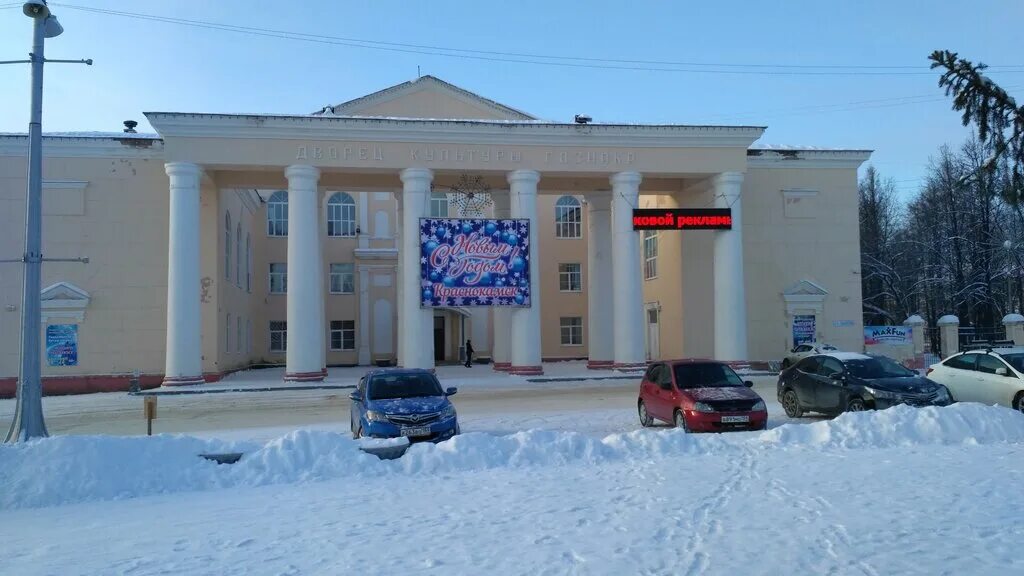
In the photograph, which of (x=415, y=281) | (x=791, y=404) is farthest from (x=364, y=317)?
(x=791, y=404)

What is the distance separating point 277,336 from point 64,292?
16.4 m

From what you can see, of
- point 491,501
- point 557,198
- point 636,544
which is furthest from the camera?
point 557,198

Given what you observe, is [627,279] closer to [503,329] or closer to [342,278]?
[503,329]

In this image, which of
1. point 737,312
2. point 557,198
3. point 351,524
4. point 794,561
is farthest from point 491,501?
point 557,198

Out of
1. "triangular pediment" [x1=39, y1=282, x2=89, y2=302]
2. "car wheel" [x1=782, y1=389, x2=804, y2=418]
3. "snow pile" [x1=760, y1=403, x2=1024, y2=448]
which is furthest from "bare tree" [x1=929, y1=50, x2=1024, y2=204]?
"triangular pediment" [x1=39, y1=282, x2=89, y2=302]

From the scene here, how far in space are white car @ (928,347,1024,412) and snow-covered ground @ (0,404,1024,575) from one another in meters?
4.11

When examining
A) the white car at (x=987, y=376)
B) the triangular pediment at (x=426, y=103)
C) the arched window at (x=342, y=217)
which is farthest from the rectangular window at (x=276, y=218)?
the white car at (x=987, y=376)

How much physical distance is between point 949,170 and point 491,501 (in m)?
51.5

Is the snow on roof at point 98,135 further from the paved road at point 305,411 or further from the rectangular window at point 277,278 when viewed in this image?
the rectangular window at point 277,278

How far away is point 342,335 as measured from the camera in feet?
153

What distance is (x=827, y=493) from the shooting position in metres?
8.78

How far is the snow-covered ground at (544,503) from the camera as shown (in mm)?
6492

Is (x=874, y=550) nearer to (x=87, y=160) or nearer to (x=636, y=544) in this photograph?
(x=636, y=544)

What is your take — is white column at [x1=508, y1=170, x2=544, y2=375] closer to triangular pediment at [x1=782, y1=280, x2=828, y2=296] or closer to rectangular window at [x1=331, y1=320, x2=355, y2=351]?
triangular pediment at [x1=782, y1=280, x2=828, y2=296]
